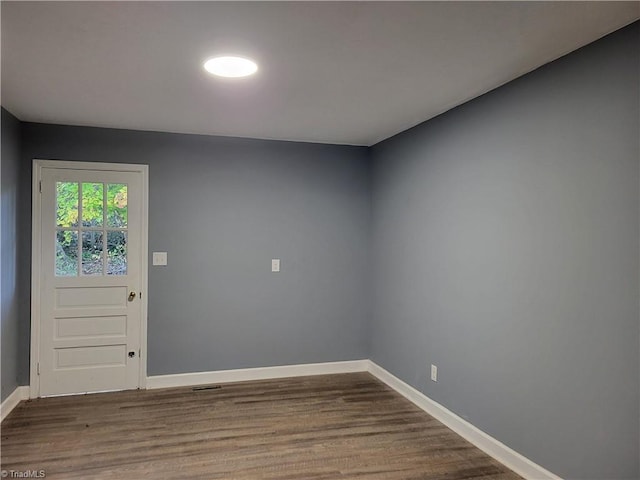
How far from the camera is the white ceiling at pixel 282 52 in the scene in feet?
6.29

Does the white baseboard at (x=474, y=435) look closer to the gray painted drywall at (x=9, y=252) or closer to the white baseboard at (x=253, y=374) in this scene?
the white baseboard at (x=253, y=374)

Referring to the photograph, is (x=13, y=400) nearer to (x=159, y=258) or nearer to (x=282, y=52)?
(x=159, y=258)

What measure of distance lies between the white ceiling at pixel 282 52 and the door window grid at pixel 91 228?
0.69 m

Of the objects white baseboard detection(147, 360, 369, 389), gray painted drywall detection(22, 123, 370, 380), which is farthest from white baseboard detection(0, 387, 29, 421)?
white baseboard detection(147, 360, 369, 389)

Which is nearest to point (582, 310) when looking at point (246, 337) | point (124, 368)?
point (246, 337)

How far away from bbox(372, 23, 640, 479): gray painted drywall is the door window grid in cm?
257

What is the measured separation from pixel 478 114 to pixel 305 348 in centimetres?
→ 270

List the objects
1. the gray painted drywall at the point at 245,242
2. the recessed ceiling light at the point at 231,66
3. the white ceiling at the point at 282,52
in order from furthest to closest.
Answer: the gray painted drywall at the point at 245,242, the recessed ceiling light at the point at 231,66, the white ceiling at the point at 282,52


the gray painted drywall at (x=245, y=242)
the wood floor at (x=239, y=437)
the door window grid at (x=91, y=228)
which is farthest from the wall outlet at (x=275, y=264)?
the door window grid at (x=91, y=228)

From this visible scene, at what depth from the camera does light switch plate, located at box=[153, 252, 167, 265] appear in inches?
163

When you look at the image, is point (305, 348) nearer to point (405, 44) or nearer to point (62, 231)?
point (62, 231)

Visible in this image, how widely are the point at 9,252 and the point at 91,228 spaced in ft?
2.06

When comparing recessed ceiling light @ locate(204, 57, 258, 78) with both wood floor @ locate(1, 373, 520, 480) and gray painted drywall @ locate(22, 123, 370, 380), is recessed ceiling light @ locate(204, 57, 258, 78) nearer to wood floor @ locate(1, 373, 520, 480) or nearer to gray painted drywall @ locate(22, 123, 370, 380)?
gray painted drywall @ locate(22, 123, 370, 380)

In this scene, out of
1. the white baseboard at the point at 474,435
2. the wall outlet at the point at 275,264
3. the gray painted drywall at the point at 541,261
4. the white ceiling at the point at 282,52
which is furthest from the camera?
the wall outlet at the point at 275,264
